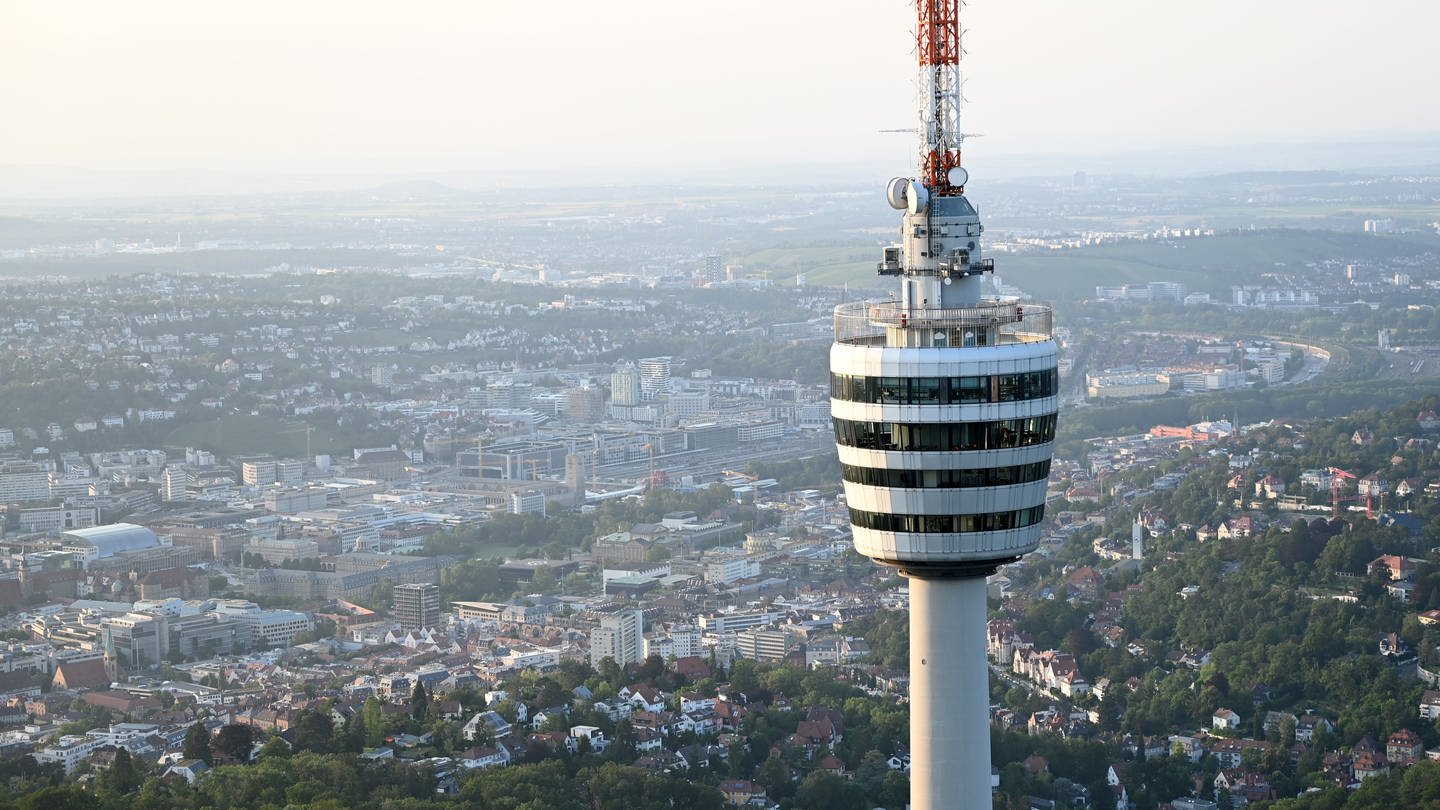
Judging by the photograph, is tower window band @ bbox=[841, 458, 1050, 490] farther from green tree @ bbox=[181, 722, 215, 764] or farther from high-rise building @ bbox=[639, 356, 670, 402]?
high-rise building @ bbox=[639, 356, 670, 402]

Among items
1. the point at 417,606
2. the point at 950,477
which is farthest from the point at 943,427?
the point at 417,606

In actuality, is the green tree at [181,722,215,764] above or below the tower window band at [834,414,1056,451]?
below

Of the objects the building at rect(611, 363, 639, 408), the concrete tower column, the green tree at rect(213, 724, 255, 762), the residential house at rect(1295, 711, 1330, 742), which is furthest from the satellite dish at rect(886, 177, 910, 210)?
the building at rect(611, 363, 639, 408)

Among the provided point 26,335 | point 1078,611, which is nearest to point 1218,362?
point 26,335

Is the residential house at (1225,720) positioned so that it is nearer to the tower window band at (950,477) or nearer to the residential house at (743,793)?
the residential house at (743,793)

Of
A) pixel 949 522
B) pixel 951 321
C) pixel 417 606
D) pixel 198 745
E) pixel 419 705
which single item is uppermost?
pixel 951 321

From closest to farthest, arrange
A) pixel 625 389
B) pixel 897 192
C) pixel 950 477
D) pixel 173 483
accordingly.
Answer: pixel 950 477 < pixel 897 192 < pixel 173 483 < pixel 625 389

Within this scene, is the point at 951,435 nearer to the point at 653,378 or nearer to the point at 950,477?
the point at 950,477

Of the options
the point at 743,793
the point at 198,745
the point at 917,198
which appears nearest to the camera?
the point at 917,198
